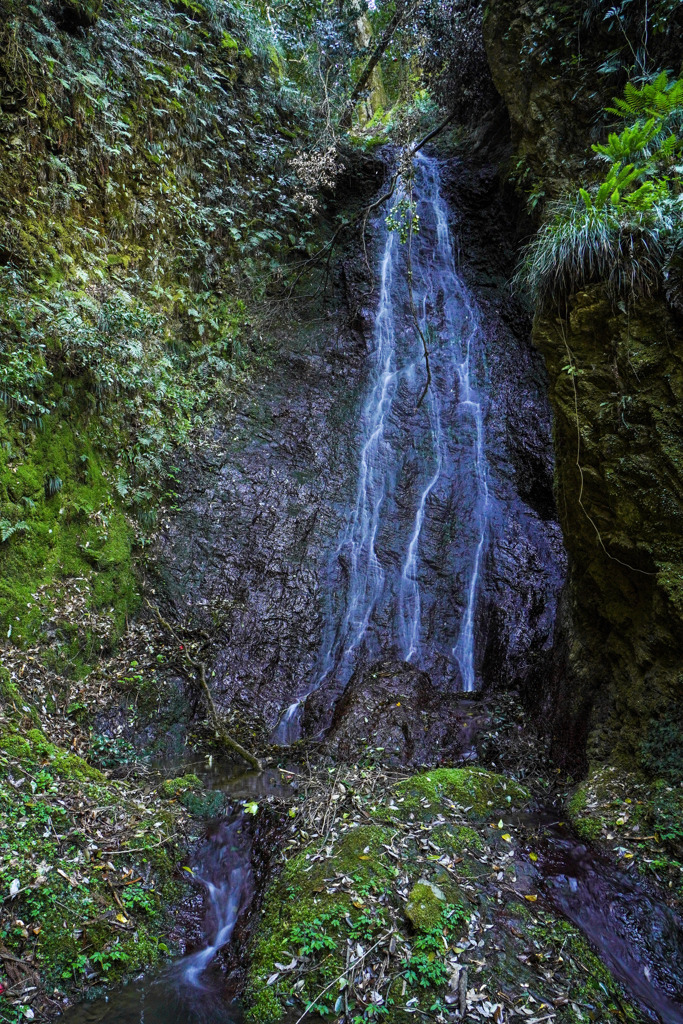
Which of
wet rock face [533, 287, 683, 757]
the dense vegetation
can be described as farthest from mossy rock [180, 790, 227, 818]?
wet rock face [533, 287, 683, 757]

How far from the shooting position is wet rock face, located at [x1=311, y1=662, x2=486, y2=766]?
5941 mm

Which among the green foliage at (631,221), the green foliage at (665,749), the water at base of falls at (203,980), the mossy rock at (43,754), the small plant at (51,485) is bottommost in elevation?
the water at base of falls at (203,980)

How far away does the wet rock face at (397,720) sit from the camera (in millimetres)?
5941

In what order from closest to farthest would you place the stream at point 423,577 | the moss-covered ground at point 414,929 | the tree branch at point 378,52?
the moss-covered ground at point 414,929 → the stream at point 423,577 → the tree branch at point 378,52

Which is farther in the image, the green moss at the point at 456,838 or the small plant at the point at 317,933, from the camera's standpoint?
the green moss at the point at 456,838

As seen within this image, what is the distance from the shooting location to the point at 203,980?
3725 millimetres

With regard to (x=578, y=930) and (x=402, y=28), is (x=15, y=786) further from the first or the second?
(x=402, y=28)

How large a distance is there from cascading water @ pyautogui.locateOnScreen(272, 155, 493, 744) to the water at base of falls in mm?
1879

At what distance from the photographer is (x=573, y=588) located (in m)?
6.37

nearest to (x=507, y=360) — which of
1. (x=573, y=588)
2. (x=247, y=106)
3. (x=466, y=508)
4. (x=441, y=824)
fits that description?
(x=466, y=508)

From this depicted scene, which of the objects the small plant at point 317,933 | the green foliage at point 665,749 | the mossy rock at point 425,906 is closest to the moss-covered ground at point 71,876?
the small plant at point 317,933

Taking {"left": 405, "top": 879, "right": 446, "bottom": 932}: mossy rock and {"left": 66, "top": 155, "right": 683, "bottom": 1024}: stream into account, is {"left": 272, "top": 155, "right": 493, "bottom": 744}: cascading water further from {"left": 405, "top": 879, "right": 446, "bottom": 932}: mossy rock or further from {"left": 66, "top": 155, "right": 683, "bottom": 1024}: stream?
{"left": 405, "top": 879, "right": 446, "bottom": 932}: mossy rock

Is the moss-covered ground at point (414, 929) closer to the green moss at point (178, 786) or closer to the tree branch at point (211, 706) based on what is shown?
the green moss at point (178, 786)

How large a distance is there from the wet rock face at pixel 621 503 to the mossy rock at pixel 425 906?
2.43m
